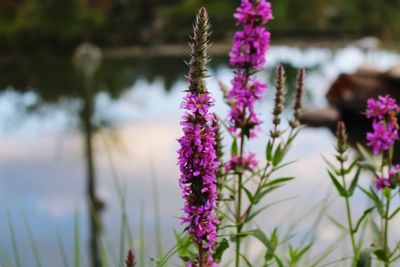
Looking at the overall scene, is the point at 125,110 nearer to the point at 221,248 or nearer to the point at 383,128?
the point at 383,128

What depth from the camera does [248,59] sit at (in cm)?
189

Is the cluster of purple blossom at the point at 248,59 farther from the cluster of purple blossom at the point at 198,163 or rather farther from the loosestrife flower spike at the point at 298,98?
the cluster of purple blossom at the point at 198,163

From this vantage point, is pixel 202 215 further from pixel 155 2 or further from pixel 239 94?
pixel 155 2

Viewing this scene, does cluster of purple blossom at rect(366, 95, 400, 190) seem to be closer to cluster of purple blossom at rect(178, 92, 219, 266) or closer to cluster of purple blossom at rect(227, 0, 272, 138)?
cluster of purple blossom at rect(227, 0, 272, 138)

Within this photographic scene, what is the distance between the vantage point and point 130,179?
7879 millimetres

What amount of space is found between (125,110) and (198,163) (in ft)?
36.7

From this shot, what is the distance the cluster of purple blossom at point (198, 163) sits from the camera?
119 cm

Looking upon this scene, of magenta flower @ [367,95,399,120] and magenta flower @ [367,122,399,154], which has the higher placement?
magenta flower @ [367,95,399,120]

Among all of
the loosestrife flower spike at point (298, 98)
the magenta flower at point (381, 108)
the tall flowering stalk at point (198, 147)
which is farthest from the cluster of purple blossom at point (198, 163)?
the magenta flower at point (381, 108)

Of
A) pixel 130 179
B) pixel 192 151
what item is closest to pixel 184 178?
pixel 192 151

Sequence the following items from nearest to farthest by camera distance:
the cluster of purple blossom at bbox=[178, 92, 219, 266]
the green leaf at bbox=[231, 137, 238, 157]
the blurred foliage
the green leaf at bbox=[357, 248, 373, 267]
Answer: the cluster of purple blossom at bbox=[178, 92, 219, 266] → the green leaf at bbox=[357, 248, 373, 267] → the green leaf at bbox=[231, 137, 238, 157] → the blurred foliage

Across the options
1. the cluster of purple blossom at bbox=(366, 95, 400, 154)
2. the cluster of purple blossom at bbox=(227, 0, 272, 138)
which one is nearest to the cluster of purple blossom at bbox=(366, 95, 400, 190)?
the cluster of purple blossom at bbox=(366, 95, 400, 154)

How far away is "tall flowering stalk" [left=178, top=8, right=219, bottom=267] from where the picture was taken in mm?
1188

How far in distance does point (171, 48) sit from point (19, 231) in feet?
54.7
